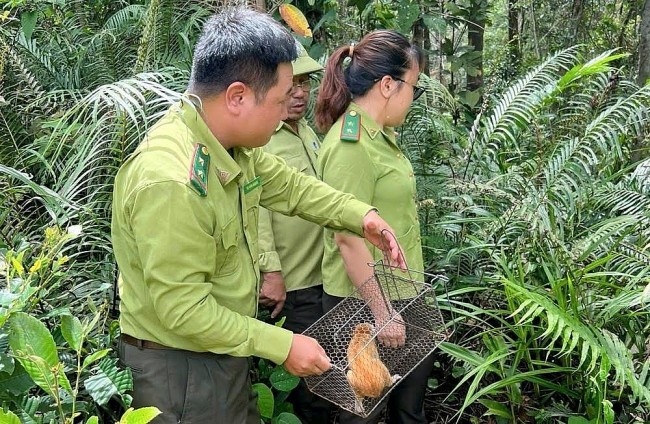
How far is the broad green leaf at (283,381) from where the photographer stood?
2.23 metres

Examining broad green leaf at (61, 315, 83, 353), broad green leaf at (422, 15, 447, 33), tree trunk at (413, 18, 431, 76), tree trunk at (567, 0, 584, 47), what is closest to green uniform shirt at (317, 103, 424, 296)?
broad green leaf at (61, 315, 83, 353)

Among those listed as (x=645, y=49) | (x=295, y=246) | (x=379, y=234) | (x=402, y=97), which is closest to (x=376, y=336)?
(x=379, y=234)

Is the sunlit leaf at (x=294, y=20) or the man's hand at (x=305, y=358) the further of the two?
the sunlit leaf at (x=294, y=20)

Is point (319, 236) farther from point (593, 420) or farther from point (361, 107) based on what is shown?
point (593, 420)

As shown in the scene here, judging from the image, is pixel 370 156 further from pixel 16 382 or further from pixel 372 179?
pixel 16 382

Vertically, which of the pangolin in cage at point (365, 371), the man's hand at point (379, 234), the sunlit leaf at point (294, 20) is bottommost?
the pangolin in cage at point (365, 371)

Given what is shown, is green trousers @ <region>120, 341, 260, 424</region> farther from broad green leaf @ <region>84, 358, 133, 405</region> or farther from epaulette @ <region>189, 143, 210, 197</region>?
epaulette @ <region>189, 143, 210, 197</region>

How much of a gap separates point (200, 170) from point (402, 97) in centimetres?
96

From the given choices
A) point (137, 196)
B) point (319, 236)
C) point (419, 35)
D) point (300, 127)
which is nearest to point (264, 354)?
point (137, 196)

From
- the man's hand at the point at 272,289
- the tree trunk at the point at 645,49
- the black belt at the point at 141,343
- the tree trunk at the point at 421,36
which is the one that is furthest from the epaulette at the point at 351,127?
the tree trunk at the point at 645,49

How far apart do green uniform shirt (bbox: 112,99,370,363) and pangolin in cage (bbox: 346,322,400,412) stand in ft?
1.24

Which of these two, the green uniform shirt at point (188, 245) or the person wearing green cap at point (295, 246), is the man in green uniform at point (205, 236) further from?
the person wearing green cap at point (295, 246)

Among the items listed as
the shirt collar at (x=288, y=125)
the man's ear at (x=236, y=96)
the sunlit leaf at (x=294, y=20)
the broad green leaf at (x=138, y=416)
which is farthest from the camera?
the sunlit leaf at (x=294, y=20)

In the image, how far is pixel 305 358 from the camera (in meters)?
1.52
